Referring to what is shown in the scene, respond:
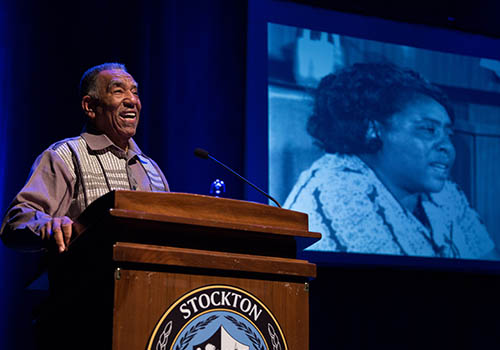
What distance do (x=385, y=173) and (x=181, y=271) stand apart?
327 centimetres

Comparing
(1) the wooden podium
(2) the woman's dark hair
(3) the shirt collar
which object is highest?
(2) the woman's dark hair

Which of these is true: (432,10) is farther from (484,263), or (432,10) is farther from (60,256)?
(60,256)

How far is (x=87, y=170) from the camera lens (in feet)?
6.86

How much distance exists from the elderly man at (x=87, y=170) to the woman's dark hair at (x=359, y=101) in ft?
7.37

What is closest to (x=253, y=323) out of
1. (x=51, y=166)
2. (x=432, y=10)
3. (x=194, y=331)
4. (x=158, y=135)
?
(x=194, y=331)

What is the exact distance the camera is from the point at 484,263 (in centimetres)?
464

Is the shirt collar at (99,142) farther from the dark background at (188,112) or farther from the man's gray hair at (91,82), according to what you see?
the dark background at (188,112)

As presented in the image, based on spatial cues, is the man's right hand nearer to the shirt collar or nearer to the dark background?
the shirt collar

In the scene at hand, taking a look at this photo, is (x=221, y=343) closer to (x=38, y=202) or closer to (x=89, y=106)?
(x=38, y=202)

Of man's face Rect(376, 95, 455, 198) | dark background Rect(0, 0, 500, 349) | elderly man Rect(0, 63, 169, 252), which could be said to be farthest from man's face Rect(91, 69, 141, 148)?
man's face Rect(376, 95, 455, 198)

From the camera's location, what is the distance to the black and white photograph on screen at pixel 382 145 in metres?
4.34

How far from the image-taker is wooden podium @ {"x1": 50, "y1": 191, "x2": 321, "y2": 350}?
140cm

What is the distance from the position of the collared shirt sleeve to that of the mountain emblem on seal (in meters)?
0.53

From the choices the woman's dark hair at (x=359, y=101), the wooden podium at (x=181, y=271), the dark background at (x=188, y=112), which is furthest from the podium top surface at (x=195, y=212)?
the woman's dark hair at (x=359, y=101)
